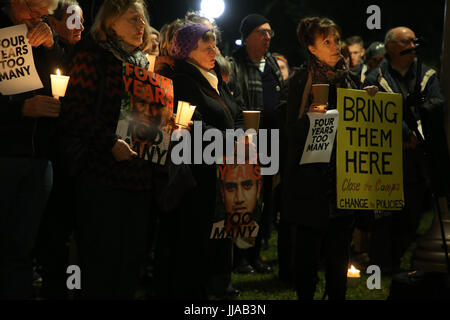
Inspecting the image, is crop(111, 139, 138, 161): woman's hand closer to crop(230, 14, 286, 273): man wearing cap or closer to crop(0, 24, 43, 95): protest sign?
crop(0, 24, 43, 95): protest sign

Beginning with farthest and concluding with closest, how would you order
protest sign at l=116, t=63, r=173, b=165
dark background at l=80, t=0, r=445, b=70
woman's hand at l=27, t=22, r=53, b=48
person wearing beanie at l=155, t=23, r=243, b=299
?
1. dark background at l=80, t=0, r=445, b=70
2. person wearing beanie at l=155, t=23, r=243, b=299
3. woman's hand at l=27, t=22, r=53, b=48
4. protest sign at l=116, t=63, r=173, b=165

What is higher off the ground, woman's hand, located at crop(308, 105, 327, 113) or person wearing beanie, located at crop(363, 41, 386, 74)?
person wearing beanie, located at crop(363, 41, 386, 74)

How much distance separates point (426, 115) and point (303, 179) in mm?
1053

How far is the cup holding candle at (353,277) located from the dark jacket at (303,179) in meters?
1.66

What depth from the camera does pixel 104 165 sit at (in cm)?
457

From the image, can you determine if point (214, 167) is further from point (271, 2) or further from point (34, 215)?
point (271, 2)

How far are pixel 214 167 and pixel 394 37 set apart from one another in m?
3.54

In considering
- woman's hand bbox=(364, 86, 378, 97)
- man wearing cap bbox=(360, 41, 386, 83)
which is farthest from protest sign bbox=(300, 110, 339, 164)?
man wearing cap bbox=(360, 41, 386, 83)

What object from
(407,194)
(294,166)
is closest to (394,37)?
(407,194)

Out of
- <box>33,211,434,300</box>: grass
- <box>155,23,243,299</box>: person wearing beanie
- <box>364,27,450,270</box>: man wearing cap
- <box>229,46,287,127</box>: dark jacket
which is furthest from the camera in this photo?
<box>229,46,287,127</box>: dark jacket

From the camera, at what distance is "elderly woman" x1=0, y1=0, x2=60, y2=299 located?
4629 mm

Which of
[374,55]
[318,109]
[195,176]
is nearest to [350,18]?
[374,55]

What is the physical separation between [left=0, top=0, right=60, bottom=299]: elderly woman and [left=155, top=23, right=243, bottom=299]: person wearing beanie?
38.9 inches

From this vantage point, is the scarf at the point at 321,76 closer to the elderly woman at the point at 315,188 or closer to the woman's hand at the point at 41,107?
the elderly woman at the point at 315,188
